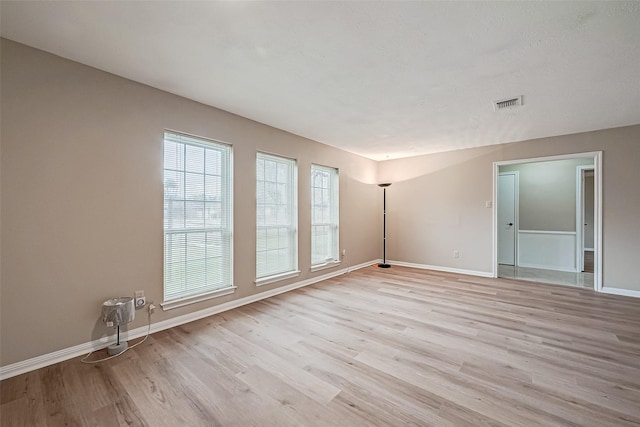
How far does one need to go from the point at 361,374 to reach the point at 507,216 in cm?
611

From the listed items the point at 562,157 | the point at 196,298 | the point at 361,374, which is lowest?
the point at 361,374

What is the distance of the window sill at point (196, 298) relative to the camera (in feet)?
9.50

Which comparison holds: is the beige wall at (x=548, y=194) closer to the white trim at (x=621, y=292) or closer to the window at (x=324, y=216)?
the white trim at (x=621, y=292)

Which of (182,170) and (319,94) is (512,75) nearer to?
(319,94)

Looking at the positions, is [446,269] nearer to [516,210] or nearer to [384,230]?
[384,230]

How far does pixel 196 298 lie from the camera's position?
3.11 meters

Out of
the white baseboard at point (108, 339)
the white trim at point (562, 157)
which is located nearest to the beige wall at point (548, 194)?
the white trim at point (562, 157)

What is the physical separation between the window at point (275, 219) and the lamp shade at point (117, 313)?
Answer: 1619 millimetres

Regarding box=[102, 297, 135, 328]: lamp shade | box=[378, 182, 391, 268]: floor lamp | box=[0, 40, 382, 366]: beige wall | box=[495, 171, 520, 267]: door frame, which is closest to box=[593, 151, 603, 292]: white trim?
box=[495, 171, 520, 267]: door frame

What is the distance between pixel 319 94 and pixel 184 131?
1587 millimetres

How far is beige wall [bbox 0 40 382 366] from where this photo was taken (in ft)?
6.72

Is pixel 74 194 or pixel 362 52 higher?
pixel 362 52

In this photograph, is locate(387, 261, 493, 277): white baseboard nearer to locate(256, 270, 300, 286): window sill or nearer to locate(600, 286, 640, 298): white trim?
locate(600, 286, 640, 298): white trim

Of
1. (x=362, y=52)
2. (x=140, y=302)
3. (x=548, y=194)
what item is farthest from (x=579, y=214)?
(x=140, y=302)
